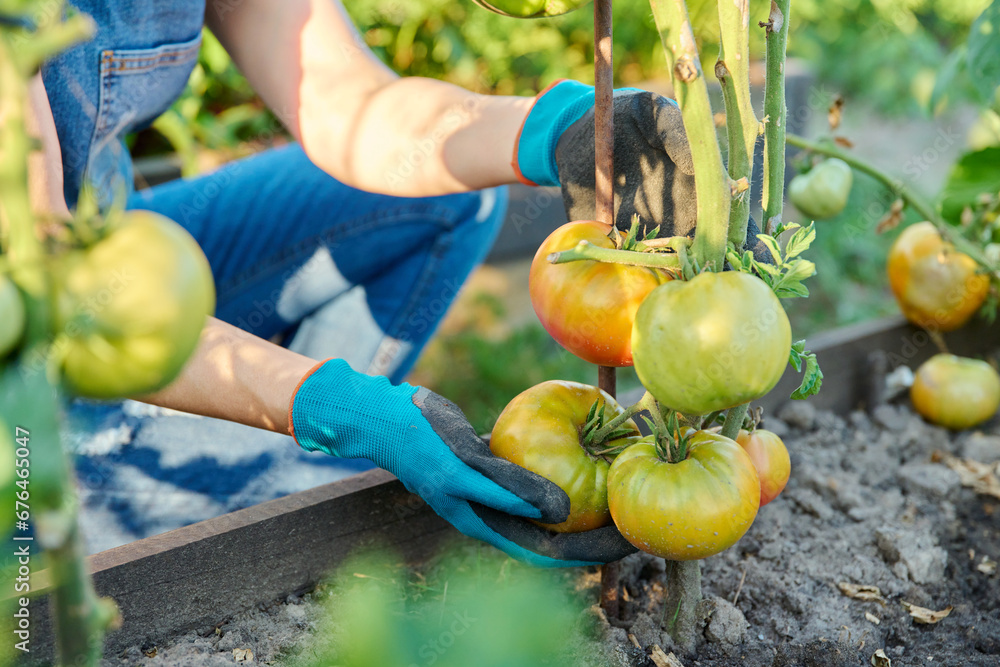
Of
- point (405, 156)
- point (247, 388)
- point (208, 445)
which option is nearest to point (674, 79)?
point (247, 388)

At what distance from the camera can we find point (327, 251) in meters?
1.88

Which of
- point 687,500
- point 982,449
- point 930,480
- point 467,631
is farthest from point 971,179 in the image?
point 467,631

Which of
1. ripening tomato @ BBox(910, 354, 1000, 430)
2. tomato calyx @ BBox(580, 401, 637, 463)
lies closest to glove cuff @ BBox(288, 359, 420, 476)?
tomato calyx @ BBox(580, 401, 637, 463)

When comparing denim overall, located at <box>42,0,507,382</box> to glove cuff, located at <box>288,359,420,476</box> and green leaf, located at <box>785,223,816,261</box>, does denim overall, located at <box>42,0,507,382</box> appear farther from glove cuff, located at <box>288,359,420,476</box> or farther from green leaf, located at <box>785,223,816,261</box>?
green leaf, located at <box>785,223,816,261</box>

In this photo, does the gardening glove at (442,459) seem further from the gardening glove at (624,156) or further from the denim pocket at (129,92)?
the denim pocket at (129,92)

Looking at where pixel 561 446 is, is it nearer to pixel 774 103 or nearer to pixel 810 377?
pixel 810 377

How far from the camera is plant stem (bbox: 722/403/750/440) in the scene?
0.92m

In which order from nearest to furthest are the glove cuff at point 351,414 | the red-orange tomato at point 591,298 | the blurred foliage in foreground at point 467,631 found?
the blurred foliage in foreground at point 467,631, the red-orange tomato at point 591,298, the glove cuff at point 351,414

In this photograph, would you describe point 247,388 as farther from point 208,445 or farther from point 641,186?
point 208,445

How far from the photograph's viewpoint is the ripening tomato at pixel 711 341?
2.01ft

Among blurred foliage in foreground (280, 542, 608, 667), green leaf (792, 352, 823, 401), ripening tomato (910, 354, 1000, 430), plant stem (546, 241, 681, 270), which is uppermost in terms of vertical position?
blurred foliage in foreground (280, 542, 608, 667)

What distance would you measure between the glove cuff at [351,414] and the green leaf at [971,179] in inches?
55.6

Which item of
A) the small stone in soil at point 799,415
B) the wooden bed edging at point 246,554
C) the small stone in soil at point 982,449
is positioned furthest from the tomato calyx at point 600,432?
the small stone in soil at point 982,449

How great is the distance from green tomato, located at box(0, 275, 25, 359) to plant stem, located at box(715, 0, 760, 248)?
1.98 feet
